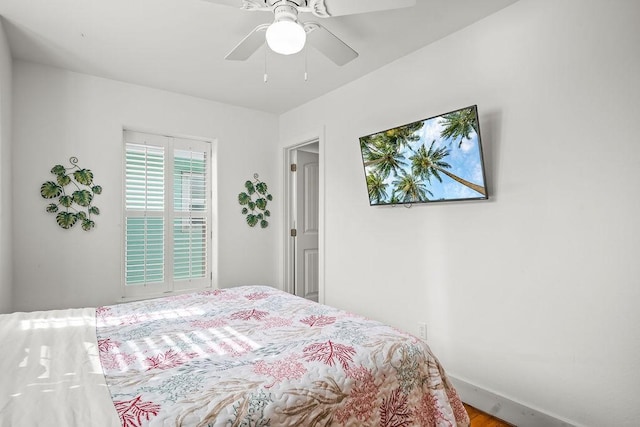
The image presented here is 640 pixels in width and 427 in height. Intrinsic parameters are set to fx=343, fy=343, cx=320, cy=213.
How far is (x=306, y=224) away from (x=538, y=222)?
269 cm

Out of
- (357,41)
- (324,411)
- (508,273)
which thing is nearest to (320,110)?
(357,41)

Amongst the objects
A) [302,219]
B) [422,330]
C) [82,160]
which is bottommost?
[422,330]

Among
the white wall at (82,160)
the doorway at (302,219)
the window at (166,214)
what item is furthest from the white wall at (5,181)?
the doorway at (302,219)

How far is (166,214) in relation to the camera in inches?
134

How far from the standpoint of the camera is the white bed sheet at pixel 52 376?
35.8 inches

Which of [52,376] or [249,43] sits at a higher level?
[249,43]

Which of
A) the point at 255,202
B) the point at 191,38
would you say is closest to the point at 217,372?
the point at 191,38

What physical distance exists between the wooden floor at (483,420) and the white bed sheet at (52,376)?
1981 millimetres

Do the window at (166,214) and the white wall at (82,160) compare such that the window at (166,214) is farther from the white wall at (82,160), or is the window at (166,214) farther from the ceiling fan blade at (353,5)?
the ceiling fan blade at (353,5)

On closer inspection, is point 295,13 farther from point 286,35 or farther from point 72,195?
point 72,195

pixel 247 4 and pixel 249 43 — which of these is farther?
pixel 249 43

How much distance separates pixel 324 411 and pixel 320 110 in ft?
9.62

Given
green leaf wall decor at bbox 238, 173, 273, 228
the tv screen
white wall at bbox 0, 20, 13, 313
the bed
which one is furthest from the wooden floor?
white wall at bbox 0, 20, 13, 313

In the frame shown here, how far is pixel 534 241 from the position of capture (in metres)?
1.95
